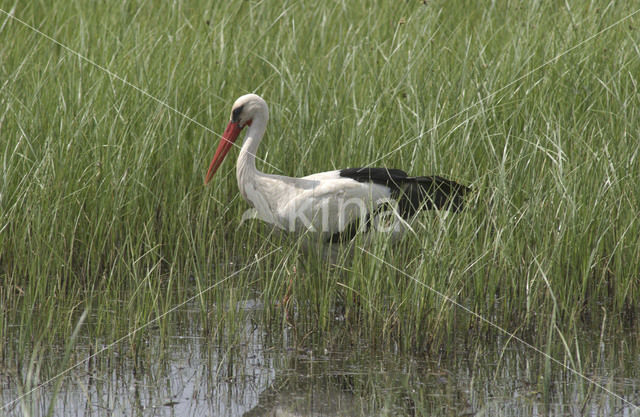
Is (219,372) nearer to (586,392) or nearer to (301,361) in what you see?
(301,361)

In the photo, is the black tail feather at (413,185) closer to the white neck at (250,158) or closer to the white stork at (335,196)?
the white stork at (335,196)

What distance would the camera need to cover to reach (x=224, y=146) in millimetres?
5160

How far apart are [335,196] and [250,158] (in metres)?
0.51

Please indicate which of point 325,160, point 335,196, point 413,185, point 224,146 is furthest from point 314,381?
point 325,160

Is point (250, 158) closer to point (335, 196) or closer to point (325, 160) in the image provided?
point (335, 196)

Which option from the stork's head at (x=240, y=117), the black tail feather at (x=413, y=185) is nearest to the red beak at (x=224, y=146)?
the stork's head at (x=240, y=117)

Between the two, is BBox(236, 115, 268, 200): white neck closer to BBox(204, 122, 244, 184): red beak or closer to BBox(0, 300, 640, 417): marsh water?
BBox(204, 122, 244, 184): red beak

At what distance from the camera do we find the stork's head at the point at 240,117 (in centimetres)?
507

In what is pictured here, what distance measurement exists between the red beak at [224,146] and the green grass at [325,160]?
205mm

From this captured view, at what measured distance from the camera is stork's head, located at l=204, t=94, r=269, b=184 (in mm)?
5070

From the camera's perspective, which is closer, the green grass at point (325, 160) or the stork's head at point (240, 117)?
the green grass at point (325, 160)

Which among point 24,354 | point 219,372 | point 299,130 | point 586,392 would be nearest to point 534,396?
point 586,392

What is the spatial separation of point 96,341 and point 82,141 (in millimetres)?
1653

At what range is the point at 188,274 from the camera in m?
4.85
